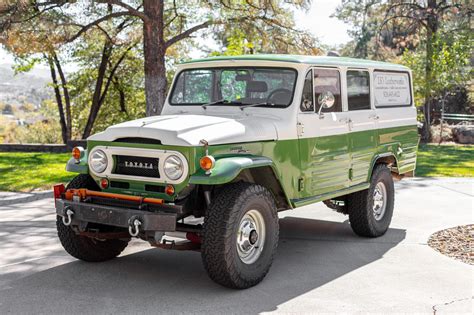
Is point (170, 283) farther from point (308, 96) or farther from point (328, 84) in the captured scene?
point (328, 84)

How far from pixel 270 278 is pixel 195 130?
5.16ft

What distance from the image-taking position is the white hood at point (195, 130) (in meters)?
5.58

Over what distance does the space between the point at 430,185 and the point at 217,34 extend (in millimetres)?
6798

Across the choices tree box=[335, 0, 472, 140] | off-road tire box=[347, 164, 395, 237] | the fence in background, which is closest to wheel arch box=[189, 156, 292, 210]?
off-road tire box=[347, 164, 395, 237]

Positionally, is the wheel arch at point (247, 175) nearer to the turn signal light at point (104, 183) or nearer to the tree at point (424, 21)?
the turn signal light at point (104, 183)

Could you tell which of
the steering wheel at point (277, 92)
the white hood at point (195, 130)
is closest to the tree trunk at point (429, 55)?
the steering wheel at point (277, 92)

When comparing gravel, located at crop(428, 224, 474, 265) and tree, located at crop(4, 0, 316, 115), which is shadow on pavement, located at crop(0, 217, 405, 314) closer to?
gravel, located at crop(428, 224, 474, 265)

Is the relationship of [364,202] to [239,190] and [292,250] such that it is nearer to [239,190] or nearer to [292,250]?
[292,250]

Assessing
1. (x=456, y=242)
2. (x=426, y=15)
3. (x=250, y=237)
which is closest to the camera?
(x=250, y=237)

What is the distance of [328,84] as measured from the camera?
281 inches

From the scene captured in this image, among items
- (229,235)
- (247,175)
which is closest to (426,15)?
(247,175)

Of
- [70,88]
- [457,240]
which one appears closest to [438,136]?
Result: [70,88]

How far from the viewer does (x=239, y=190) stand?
561 centimetres

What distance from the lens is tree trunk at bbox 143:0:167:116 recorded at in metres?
14.5
